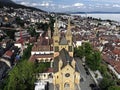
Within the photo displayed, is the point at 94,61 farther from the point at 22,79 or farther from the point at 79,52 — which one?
the point at 22,79

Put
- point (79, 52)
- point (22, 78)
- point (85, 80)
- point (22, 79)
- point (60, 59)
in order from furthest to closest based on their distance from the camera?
1. point (79, 52)
2. point (85, 80)
3. point (22, 78)
4. point (22, 79)
5. point (60, 59)

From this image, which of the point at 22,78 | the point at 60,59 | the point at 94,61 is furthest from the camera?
the point at 94,61

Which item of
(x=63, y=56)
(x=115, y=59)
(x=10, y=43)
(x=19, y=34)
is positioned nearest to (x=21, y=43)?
(x=10, y=43)

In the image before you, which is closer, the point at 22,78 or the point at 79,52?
the point at 22,78

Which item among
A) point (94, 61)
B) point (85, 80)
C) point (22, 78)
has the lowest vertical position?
point (85, 80)

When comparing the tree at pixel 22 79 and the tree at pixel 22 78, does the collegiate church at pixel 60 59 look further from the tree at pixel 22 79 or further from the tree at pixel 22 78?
the tree at pixel 22 79

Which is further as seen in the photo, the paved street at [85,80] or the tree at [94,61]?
the tree at [94,61]

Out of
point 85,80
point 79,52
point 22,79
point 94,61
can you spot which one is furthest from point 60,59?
point 79,52

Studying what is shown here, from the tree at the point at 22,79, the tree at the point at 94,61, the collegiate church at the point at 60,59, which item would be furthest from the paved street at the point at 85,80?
the tree at the point at 22,79

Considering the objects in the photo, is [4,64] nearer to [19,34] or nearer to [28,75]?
[28,75]

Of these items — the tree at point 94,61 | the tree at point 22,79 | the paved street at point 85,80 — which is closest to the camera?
the tree at point 22,79

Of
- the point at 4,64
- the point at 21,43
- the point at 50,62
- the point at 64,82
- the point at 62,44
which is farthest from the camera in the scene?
the point at 21,43
